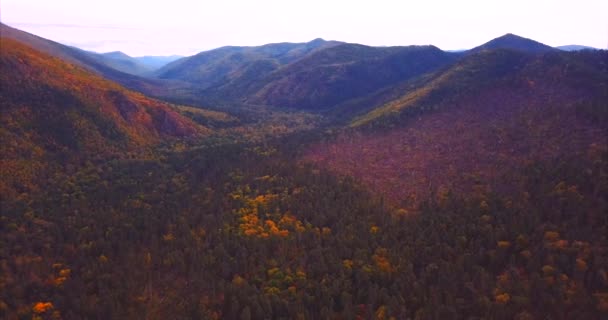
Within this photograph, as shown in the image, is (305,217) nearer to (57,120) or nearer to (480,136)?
(480,136)

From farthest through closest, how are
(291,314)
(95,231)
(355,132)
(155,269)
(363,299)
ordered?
1. (355,132)
2. (95,231)
3. (155,269)
4. (363,299)
5. (291,314)

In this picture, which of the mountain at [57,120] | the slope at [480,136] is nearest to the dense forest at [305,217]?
the mountain at [57,120]

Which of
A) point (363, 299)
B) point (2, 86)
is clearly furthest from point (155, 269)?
point (2, 86)

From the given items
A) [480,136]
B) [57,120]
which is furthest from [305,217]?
[57,120]

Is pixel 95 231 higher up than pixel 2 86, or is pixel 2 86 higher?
pixel 2 86

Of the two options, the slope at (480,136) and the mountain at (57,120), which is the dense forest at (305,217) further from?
the slope at (480,136)

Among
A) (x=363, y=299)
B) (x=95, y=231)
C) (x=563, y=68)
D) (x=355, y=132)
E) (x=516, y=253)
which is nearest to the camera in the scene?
(x=363, y=299)

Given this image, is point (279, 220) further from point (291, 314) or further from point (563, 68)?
point (563, 68)
